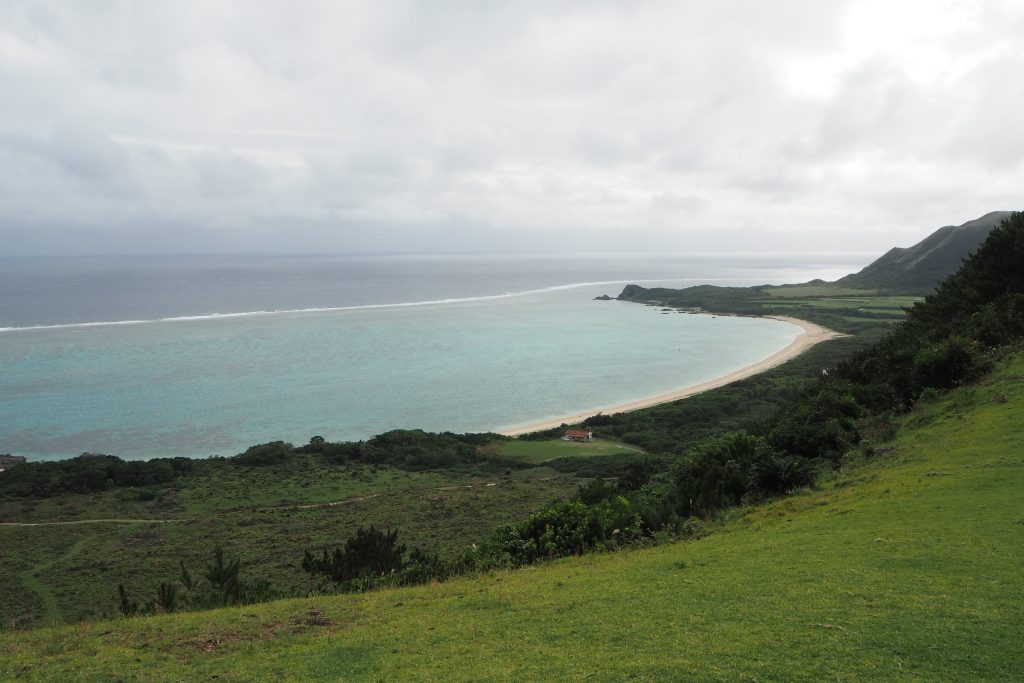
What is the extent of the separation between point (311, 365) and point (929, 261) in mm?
127657

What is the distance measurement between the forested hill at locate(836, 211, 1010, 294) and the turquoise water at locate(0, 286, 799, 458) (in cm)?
4827

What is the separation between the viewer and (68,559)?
69.5 ft

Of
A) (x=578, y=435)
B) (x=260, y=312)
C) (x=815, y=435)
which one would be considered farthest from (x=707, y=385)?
(x=260, y=312)

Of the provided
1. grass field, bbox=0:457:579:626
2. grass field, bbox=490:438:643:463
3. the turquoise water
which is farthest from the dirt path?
grass field, bbox=490:438:643:463

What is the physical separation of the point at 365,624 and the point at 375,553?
7017 mm

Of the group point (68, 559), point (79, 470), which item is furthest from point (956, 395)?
point (79, 470)

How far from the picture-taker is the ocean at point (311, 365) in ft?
149

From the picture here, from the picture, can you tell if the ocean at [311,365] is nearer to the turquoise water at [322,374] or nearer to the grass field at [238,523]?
the turquoise water at [322,374]

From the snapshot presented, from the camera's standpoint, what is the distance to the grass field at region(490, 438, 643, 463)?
3650 cm

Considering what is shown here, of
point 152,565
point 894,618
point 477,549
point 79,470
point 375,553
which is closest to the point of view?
point 894,618

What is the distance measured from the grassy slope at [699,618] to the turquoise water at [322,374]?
115ft

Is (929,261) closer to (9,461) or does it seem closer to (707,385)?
(707,385)

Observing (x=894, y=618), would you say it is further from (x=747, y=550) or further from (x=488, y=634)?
(x=488, y=634)

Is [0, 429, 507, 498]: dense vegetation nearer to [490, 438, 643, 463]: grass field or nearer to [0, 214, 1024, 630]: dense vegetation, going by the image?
[0, 214, 1024, 630]: dense vegetation
